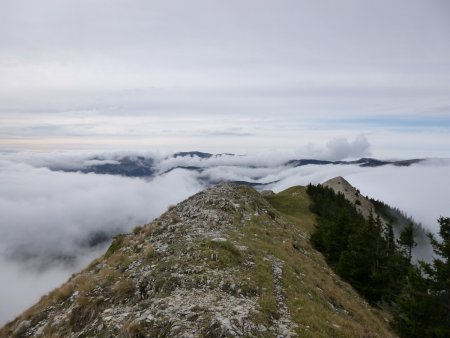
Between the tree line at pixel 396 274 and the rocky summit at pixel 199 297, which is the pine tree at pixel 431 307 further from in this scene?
the rocky summit at pixel 199 297

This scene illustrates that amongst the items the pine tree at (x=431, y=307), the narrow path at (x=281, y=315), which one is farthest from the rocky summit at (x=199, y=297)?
the pine tree at (x=431, y=307)

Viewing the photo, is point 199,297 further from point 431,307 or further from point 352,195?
point 352,195

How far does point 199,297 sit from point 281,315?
362 cm

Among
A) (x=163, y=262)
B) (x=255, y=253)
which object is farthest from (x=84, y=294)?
(x=255, y=253)

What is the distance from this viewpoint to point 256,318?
13.4 metres

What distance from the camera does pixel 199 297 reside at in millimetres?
15070

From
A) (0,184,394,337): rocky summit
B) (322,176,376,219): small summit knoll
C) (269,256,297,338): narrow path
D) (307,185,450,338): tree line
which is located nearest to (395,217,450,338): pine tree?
(307,185,450,338): tree line

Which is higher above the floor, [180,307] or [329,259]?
[180,307]

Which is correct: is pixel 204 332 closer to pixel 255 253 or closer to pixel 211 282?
pixel 211 282

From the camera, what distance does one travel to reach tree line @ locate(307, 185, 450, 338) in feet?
73.5

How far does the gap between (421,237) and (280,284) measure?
212m

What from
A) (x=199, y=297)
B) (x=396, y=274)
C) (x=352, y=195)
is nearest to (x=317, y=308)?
(x=199, y=297)

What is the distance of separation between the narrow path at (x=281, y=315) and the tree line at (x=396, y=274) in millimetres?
10182

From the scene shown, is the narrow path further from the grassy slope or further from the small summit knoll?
the small summit knoll
